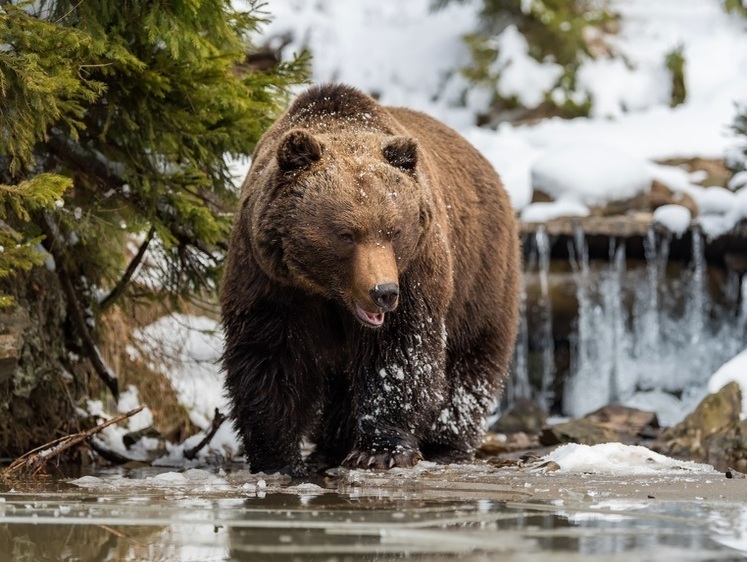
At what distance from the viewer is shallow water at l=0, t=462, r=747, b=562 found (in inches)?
127

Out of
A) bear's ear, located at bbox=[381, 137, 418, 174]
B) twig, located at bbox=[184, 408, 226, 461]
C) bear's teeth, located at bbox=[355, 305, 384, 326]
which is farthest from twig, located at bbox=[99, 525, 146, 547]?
twig, located at bbox=[184, 408, 226, 461]

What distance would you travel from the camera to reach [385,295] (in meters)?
5.47

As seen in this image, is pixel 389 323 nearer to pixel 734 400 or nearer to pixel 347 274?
pixel 347 274

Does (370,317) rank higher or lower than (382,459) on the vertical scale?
higher

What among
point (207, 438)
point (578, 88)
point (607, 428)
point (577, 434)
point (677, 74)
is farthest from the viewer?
point (677, 74)

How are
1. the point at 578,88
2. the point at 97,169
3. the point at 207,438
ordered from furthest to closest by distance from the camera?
1. the point at 578,88
2. the point at 207,438
3. the point at 97,169

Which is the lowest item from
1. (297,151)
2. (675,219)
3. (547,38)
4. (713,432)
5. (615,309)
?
(713,432)

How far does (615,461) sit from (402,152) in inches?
76.5

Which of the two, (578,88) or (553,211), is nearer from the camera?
(553,211)

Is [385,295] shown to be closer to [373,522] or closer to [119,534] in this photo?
[373,522]

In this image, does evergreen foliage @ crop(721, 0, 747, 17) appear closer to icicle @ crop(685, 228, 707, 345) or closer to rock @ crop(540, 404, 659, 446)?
icicle @ crop(685, 228, 707, 345)

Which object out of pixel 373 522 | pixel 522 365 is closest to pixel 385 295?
pixel 373 522

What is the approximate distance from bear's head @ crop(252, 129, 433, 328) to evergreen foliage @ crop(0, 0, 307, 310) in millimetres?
993

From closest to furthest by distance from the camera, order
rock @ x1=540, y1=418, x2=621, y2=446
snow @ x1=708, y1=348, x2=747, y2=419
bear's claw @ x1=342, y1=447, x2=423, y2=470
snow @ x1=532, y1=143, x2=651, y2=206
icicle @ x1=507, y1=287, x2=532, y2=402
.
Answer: bear's claw @ x1=342, y1=447, x2=423, y2=470
rock @ x1=540, y1=418, x2=621, y2=446
snow @ x1=708, y1=348, x2=747, y2=419
icicle @ x1=507, y1=287, x2=532, y2=402
snow @ x1=532, y1=143, x2=651, y2=206
